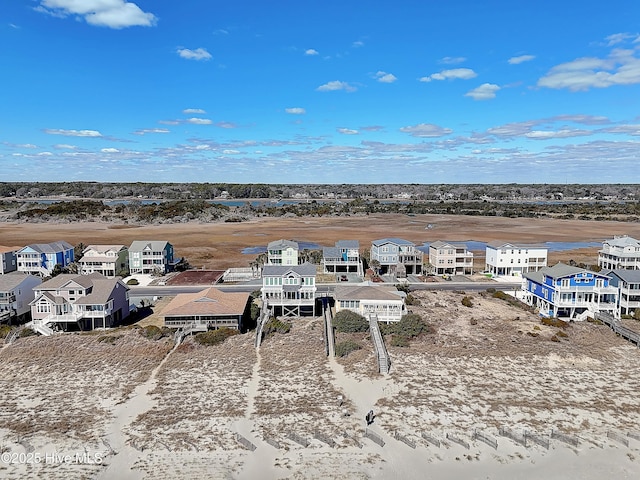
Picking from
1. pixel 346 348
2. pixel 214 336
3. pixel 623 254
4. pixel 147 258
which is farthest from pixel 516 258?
pixel 147 258

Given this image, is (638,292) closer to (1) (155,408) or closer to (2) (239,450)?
(2) (239,450)

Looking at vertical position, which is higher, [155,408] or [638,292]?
[638,292]

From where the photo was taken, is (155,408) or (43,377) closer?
(155,408)

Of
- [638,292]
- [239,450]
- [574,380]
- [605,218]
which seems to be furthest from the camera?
[605,218]

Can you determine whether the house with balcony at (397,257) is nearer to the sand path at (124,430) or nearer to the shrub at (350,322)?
the shrub at (350,322)

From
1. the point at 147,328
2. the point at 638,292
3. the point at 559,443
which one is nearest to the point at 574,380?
the point at 559,443

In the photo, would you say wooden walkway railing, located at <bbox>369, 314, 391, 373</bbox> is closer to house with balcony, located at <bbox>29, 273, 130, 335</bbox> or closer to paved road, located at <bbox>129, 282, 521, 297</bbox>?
paved road, located at <bbox>129, 282, 521, 297</bbox>

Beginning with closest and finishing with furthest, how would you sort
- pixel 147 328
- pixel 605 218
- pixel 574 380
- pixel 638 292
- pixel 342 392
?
pixel 342 392 → pixel 574 380 → pixel 147 328 → pixel 638 292 → pixel 605 218
